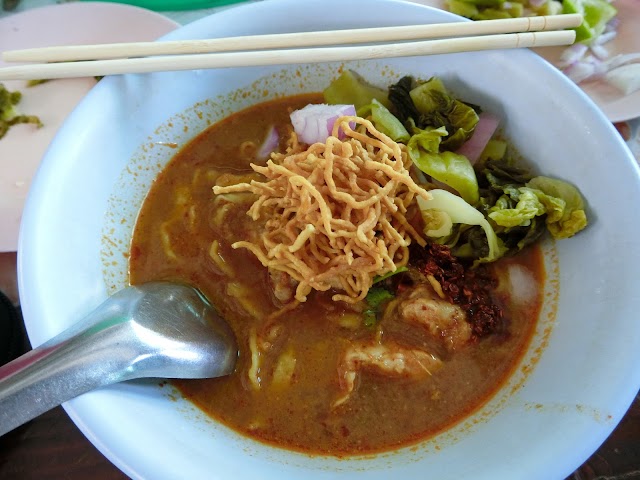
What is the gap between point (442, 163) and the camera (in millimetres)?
Result: 1823

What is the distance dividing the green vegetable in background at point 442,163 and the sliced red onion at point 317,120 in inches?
10.8

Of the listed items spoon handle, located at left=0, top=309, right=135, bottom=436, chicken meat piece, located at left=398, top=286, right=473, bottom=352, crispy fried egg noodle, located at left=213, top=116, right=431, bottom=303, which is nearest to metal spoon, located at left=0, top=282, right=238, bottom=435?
spoon handle, located at left=0, top=309, right=135, bottom=436

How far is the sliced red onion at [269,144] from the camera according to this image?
2131 mm

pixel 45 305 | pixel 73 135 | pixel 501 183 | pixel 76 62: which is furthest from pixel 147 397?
pixel 501 183

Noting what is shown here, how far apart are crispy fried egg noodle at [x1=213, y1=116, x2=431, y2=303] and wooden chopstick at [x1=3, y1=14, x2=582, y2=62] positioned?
30cm

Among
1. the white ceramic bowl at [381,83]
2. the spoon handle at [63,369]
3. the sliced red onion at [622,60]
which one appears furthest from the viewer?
the sliced red onion at [622,60]

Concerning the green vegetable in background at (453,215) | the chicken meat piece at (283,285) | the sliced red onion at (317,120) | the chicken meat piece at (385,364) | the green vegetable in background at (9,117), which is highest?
the sliced red onion at (317,120)

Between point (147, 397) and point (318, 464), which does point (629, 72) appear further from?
point (147, 397)

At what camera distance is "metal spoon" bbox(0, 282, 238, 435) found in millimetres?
1236

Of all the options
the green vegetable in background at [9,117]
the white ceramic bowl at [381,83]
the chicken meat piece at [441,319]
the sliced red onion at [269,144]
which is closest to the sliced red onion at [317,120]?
the sliced red onion at [269,144]

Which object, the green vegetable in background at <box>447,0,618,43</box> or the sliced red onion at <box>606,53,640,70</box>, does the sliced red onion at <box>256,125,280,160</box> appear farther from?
the sliced red onion at <box>606,53,640,70</box>

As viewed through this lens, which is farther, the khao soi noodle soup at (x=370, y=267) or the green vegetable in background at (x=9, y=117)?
the green vegetable in background at (x=9, y=117)

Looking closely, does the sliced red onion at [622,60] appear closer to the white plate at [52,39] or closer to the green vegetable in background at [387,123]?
the green vegetable in background at [387,123]

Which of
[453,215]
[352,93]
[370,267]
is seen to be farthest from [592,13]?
[370,267]
